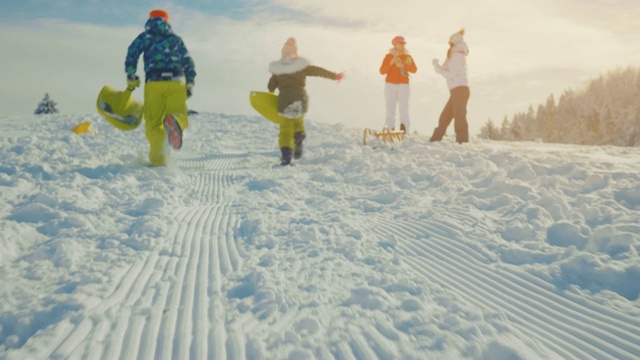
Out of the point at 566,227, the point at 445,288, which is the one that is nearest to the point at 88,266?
the point at 445,288

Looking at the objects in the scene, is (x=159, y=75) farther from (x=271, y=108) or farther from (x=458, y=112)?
(x=458, y=112)

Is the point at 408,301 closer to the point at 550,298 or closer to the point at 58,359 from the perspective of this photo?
the point at 550,298

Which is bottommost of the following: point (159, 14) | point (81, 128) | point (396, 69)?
point (81, 128)

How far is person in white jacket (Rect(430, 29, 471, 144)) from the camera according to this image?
30.9 feet

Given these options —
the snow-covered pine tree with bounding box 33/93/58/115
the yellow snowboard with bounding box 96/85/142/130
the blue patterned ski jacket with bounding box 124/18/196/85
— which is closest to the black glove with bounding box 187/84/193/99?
the blue patterned ski jacket with bounding box 124/18/196/85

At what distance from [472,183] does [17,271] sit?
4.66 metres

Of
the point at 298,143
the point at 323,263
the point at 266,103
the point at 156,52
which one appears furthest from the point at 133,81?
the point at 323,263

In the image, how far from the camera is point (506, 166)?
6.05 metres

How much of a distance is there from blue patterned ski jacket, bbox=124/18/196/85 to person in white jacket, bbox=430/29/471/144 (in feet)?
18.7

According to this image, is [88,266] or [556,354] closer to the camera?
[556,354]

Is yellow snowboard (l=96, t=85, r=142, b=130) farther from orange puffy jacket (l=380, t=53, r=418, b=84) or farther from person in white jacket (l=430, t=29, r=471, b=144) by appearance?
person in white jacket (l=430, t=29, r=471, b=144)

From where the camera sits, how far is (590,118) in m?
32.0

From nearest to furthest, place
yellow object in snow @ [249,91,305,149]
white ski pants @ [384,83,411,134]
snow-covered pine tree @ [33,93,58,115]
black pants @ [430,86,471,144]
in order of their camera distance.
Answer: yellow object in snow @ [249,91,305,149], black pants @ [430,86,471,144], white ski pants @ [384,83,411,134], snow-covered pine tree @ [33,93,58,115]

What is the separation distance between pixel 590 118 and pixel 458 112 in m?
27.9
